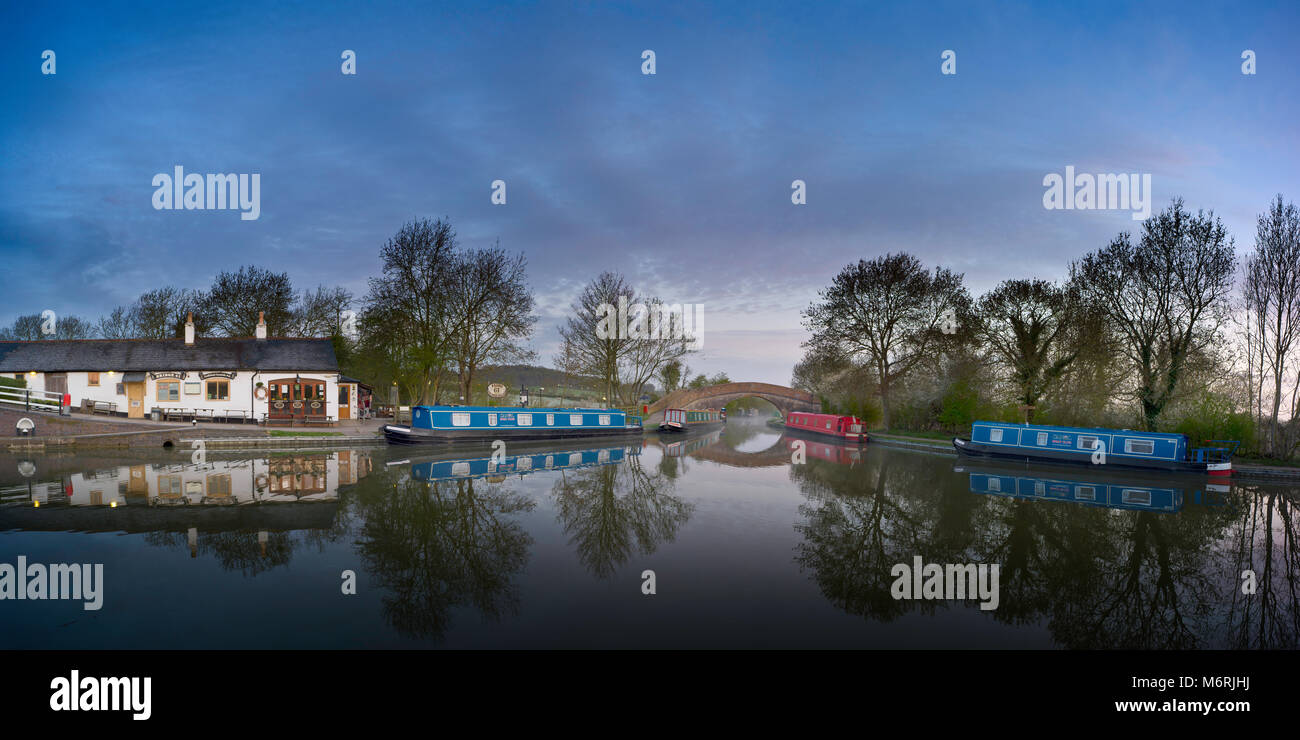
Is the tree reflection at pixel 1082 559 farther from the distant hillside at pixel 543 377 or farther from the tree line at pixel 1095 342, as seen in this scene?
the distant hillside at pixel 543 377

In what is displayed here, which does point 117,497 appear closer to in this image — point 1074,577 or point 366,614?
point 366,614

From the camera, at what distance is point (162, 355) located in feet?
82.1

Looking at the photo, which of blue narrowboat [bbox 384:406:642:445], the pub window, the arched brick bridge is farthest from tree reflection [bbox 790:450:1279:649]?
the arched brick bridge

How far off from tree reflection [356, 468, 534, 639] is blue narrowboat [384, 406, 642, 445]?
9.39m

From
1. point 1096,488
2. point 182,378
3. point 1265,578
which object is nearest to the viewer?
point 1265,578

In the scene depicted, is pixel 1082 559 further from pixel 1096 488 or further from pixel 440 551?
pixel 1096 488

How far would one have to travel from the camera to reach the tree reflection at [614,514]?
766 centimetres

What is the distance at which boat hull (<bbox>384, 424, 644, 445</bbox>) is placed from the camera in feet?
67.7

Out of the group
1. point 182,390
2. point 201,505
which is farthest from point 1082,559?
point 182,390

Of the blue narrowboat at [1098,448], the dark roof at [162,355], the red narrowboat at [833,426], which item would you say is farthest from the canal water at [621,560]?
the red narrowboat at [833,426]

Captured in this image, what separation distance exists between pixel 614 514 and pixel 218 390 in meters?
24.2
